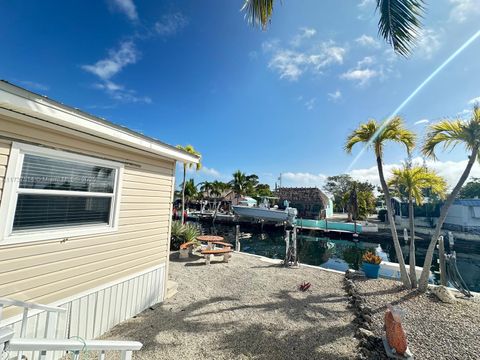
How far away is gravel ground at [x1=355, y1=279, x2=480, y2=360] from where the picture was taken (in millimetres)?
3475

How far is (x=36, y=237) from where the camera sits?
2871mm

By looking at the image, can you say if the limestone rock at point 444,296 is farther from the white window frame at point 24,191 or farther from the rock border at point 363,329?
the white window frame at point 24,191

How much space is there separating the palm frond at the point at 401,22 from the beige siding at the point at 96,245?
498cm

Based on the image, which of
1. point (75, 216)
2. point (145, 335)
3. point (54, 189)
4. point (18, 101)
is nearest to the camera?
point (18, 101)

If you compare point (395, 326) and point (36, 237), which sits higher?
point (36, 237)

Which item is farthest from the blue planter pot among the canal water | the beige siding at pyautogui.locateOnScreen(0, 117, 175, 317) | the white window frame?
the white window frame

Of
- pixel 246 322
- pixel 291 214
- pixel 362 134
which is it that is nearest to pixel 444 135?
pixel 362 134

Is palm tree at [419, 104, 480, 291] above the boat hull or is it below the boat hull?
above

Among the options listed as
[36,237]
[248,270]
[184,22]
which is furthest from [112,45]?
[248,270]

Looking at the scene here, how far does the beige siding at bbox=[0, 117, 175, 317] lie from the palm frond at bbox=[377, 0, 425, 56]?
16.3 ft

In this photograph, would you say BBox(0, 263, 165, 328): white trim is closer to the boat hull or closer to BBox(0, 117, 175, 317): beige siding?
BBox(0, 117, 175, 317): beige siding

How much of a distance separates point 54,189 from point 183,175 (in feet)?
43.1

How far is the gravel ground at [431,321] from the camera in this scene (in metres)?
3.47

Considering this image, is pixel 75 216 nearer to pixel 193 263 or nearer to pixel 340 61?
pixel 193 263
